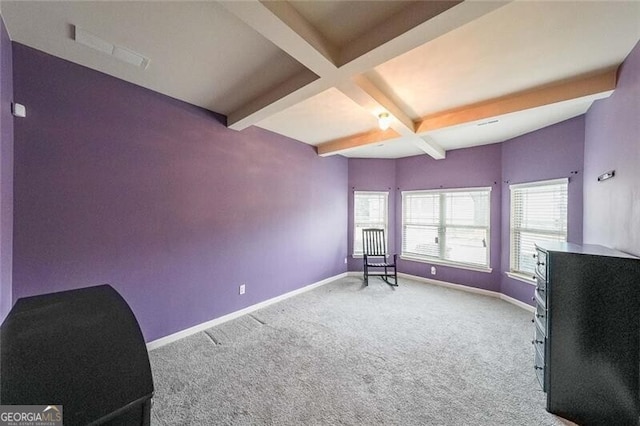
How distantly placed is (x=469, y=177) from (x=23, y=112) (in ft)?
17.6

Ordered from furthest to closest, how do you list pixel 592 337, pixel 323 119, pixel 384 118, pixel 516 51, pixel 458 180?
pixel 458 180 → pixel 323 119 → pixel 384 118 → pixel 516 51 → pixel 592 337

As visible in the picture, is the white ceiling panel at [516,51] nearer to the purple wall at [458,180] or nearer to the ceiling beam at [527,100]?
the ceiling beam at [527,100]

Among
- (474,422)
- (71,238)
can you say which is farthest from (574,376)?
(71,238)

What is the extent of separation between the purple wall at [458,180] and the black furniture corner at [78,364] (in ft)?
15.4

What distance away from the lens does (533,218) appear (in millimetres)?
3490

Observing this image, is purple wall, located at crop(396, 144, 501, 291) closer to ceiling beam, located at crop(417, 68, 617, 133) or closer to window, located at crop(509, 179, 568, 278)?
window, located at crop(509, 179, 568, 278)

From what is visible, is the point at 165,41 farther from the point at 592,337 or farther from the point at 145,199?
the point at 592,337

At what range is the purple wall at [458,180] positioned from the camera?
4.00 m

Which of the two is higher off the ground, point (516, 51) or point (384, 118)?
point (516, 51)

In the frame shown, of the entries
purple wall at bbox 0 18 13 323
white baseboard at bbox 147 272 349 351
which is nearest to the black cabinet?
white baseboard at bbox 147 272 349 351

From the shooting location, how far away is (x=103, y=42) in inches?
66.3

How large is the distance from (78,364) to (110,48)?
2064 millimetres

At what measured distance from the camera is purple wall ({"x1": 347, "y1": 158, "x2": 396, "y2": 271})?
5094 millimetres

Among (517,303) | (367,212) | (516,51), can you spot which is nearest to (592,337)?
(516,51)
